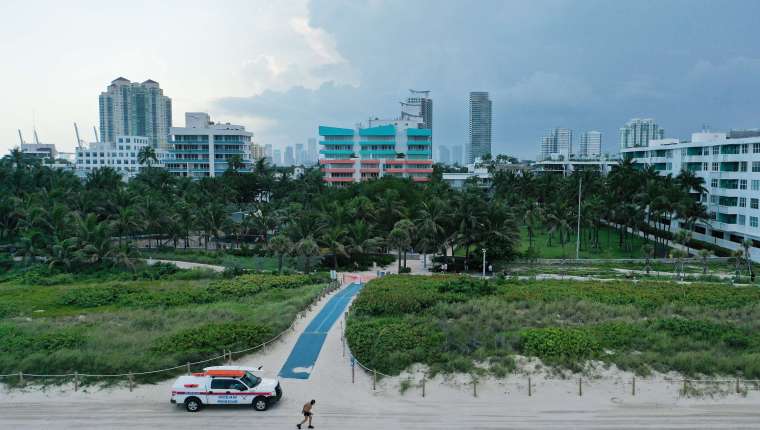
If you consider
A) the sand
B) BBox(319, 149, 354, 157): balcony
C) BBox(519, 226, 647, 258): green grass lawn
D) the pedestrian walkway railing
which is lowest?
the sand

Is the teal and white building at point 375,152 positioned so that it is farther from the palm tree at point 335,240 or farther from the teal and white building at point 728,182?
the palm tree at point 335,240

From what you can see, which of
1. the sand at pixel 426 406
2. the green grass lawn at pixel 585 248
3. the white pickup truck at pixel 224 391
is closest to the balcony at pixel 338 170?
the green grass lawn at pixel 585 248

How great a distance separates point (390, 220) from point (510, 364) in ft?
121

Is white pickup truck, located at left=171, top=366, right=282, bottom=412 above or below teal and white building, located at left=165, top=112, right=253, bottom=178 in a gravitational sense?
below

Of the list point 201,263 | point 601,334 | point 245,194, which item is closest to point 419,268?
point 201,263

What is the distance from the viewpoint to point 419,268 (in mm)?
54656

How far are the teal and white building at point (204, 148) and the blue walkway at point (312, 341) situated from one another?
96.8 metres

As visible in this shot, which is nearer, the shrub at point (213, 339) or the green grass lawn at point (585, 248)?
the shrub at point (213, 339)

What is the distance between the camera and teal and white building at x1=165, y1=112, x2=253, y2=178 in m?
128

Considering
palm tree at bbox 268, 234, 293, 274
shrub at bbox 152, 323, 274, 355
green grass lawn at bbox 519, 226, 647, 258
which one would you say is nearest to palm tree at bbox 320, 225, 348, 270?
palm tree at bbox 268, 234, 293, 274

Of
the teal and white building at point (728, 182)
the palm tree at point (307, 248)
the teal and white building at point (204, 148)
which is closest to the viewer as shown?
the palm tree at point (307, 248)

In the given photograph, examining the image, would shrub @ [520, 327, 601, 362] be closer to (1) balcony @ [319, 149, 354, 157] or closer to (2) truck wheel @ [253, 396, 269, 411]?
(2) truck wheel @ [253, 396, 269, 411]

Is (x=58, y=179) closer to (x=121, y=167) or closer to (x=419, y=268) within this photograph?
(x=419, y=268)

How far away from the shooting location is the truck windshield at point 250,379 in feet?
70.1
